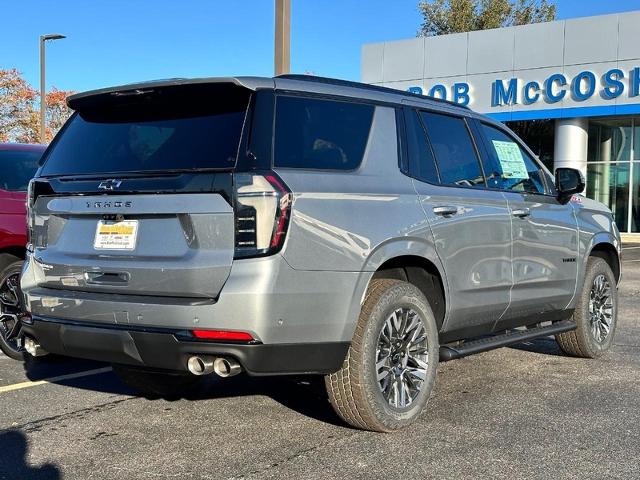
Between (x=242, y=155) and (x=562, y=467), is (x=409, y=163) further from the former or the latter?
(x=562, y=467)

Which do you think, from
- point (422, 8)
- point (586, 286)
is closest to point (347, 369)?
point (586, 286)

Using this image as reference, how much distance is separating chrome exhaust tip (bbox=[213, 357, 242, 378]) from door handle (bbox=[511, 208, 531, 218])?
2478 mm

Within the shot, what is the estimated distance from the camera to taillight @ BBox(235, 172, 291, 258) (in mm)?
3418

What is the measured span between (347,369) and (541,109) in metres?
21.8

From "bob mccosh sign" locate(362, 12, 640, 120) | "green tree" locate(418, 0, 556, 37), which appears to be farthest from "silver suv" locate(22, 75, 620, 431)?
"green tree" locate(418, 0, 556, 37)

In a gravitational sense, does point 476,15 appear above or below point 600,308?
above

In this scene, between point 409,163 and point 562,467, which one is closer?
point 562,467

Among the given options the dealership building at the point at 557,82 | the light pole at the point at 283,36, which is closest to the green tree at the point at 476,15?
the dealership building at the point at 557,82

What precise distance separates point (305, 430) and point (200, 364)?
3.20 ft

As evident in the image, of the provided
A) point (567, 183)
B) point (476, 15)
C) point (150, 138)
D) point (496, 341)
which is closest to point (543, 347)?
point (567, 183)

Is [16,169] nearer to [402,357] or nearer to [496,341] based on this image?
[402,357]

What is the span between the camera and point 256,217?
3.42 meters

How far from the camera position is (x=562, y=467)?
3.65 metres

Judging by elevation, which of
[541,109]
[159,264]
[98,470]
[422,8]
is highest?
[422,8]
